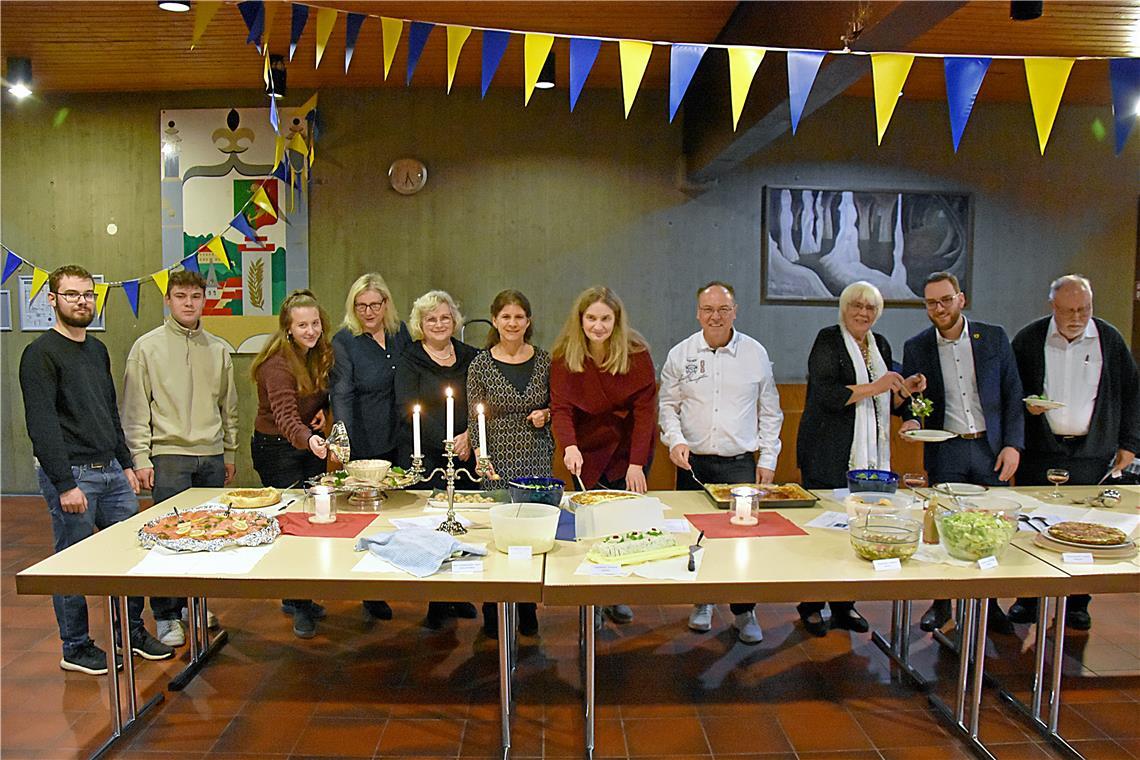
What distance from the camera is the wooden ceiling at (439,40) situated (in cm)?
432

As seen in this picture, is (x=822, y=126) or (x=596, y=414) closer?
(x=596, y=414)

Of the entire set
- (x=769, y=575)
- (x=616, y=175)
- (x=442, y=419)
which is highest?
(x=616, y=175)

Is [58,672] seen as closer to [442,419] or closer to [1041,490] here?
[442,419]

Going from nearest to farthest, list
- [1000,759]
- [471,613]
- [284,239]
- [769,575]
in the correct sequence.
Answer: [769,575] < [1000,759] < [471,613] < [284,239]

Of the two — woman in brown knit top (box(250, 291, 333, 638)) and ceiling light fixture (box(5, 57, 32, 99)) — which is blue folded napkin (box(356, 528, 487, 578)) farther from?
ceiling light fixture (box(5, 57, 32, 99))

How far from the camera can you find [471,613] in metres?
3.66

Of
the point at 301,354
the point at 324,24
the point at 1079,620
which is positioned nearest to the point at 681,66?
the point at 324,24

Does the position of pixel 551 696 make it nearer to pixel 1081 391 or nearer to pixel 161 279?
pixel 1081 391

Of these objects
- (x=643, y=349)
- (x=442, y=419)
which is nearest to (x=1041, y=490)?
(x=643, y=349)

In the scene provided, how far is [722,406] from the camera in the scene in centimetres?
331

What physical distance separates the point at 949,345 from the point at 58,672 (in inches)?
145

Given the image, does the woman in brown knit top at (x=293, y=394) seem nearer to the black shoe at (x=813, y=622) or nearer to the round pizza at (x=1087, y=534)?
the black shoe at (x=813, y=622)

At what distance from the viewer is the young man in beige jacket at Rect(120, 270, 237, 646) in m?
3.29

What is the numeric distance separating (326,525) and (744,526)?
4.34 ft
